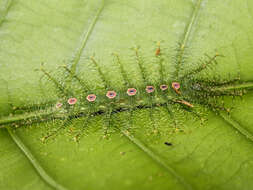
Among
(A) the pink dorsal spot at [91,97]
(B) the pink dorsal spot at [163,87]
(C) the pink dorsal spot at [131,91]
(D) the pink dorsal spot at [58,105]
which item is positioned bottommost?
(D) the pink dorsal spot at [58,105]

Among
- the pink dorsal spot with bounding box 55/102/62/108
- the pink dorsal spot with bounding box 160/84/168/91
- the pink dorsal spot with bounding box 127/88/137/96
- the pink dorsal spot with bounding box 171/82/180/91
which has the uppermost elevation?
the pink dorsal spot with bounding box 171/82/180/91

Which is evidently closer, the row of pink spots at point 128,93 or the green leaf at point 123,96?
the green leaf at point 123,96

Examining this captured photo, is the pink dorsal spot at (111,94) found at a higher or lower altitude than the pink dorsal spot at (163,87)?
lower

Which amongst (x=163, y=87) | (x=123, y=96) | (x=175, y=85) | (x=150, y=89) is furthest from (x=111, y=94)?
(x=175, y=85)

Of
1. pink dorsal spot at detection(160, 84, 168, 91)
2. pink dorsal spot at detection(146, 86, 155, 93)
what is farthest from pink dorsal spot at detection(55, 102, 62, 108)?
pink dorsal spot at detection(160, 84, 168, 91)

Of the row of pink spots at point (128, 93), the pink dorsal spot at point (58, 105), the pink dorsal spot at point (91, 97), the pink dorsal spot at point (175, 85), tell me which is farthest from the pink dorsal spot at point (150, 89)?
the pink dorsal spot at point (58, 105)

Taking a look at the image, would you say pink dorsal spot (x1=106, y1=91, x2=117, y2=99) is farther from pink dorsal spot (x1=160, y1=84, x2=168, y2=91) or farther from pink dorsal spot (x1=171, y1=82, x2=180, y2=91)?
pink dorsal spot (x1=171, y1=82, x2=180, y2=91)

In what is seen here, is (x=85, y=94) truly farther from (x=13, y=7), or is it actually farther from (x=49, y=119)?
(x=13, y=7)

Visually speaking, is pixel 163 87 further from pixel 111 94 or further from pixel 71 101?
pixel 71 101

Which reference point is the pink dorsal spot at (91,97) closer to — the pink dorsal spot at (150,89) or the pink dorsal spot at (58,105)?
the pink dorsal spot at (58,105)
